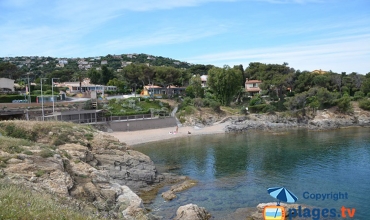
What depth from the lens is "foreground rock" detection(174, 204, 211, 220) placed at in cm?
→ 1969

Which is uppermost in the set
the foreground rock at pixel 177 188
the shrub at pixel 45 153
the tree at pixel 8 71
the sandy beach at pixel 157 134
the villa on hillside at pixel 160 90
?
the tree at pixel 8 71

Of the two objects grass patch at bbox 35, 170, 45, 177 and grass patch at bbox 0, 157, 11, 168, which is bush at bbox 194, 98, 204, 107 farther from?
grass patch at bbox 0, 157, 11, 168

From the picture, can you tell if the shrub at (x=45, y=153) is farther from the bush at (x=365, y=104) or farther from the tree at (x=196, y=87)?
the bush at (x=365, y=104)

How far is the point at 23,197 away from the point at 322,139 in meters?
48.5

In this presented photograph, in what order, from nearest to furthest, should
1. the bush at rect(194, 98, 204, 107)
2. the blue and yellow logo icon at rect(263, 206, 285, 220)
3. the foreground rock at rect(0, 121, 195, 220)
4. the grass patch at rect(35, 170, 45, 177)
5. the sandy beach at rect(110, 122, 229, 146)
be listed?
the foreground rock at rect(0, 121, 195, 220)
the grass patch at rect(35, 170, 45, 177)
the blue and yellow logo icon at rect(263, 206, 285, 220)
the sandy beach at rect(110, 122, 229, 146)
the bush at rect(194, 98, 204, 107)

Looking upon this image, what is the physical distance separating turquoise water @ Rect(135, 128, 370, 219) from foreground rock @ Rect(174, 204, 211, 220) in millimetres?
1071

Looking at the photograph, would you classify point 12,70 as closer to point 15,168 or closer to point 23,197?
point 15,168

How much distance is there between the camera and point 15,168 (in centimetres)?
1655

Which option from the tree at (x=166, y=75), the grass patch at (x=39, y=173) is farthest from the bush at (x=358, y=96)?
the grass patch at (x=39, y=173)

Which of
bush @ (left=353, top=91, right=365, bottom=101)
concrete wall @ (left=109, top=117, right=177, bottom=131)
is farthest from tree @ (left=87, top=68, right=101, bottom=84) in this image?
bush @ (left=353, top=91, right=365, bottom=101)

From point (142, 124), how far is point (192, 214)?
128 ft

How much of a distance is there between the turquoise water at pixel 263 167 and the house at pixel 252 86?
37.8 m

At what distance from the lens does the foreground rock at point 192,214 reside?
19.7 meters

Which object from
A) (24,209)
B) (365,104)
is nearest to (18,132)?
(24,209)
